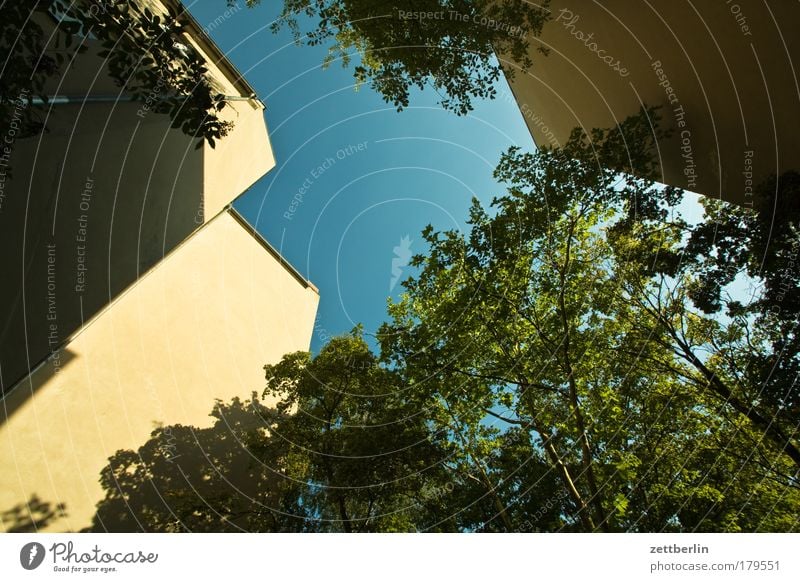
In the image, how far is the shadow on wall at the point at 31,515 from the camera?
19.6ft

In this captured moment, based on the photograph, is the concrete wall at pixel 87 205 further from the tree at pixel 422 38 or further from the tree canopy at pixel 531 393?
the tree canopy at pixel 531 393

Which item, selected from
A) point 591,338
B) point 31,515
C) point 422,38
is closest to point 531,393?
point 591,338

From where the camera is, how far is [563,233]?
10516 millimetres

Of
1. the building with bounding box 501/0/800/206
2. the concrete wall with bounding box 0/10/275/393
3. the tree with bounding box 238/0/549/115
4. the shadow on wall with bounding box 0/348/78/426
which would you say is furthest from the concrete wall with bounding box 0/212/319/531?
the building with bounding box 501/0/800/206

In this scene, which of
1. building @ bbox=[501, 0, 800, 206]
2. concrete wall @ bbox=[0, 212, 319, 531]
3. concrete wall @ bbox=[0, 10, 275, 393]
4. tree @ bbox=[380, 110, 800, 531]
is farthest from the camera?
tree @ bbox=[380, 110, 800, 531]

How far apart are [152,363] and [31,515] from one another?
11.2 ft

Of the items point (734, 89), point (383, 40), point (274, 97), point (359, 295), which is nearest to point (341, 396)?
point (359, 295)

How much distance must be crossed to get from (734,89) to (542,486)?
511 inches

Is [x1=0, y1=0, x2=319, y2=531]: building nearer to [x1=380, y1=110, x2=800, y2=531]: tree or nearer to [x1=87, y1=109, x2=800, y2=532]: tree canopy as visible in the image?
[x1=87, y1=109, x2=800, y2=532]: tree canopy

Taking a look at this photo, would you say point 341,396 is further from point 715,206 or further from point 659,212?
point 715,206

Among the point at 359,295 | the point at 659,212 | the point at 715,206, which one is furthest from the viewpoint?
the point at 359,295

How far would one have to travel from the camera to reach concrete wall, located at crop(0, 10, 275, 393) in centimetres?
682

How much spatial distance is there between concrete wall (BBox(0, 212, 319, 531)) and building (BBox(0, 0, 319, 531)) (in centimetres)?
3
